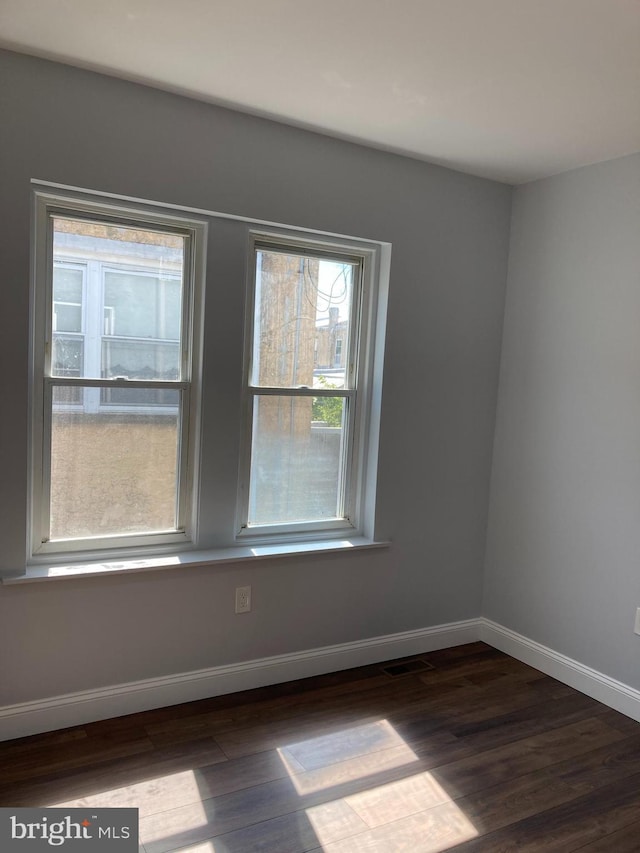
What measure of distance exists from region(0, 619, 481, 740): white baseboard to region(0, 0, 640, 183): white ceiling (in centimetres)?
234

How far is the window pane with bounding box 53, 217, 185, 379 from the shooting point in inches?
96.9

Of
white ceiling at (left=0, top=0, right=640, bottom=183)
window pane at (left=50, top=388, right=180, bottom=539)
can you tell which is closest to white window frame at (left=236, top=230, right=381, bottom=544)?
window pane at (left=50, top=388, right=180, bottom=539)

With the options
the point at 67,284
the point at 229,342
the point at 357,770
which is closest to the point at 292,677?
the point at 357,770

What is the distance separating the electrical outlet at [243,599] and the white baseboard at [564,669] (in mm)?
1421

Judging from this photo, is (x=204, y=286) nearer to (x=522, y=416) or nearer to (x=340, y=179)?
(x=340, y=179)

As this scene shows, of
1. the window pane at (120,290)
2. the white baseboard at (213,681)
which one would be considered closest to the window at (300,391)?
the window pane at (120,290)

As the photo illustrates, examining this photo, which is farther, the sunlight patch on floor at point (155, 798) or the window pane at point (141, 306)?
the window pane at point (141, 306)

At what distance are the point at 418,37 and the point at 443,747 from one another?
2494 millimetres

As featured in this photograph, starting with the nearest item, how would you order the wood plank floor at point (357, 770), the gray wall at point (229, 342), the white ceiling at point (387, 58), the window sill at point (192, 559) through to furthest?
1. the white ceiling at point (387, 58)
2. the wood plank floor at point (357, 770)
3. the gray wall at point (229, 342)
4. the window sill at point (192, 559)

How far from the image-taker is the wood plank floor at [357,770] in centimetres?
201

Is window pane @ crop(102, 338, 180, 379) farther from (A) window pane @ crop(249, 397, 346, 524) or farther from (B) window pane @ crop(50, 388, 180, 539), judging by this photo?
(A) window pane @ crop(249, 397, 346, 524)

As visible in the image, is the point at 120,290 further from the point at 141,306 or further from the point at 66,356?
the point at 66,356

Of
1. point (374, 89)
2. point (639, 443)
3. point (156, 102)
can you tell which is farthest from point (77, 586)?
point (639, 443)

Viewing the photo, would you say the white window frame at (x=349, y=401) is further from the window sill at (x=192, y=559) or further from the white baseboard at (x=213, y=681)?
the white baseboard at (x=213, y=681)
